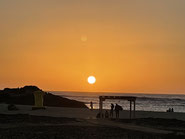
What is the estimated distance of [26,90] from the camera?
69938mm

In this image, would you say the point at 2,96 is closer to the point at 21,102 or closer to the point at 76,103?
the point at 21,102

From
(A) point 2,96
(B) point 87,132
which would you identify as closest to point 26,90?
(A) point 2,96

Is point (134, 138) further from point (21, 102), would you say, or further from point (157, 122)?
point (21, 102)

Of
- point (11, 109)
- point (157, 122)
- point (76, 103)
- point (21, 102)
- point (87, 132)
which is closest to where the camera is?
point (87, 132)

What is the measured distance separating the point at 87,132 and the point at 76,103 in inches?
1585

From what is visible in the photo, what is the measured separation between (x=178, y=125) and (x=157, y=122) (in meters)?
2.44

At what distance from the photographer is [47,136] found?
19844 mm

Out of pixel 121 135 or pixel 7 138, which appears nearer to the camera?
pixel 7 138

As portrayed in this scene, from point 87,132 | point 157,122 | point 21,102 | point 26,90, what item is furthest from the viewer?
point 26,90

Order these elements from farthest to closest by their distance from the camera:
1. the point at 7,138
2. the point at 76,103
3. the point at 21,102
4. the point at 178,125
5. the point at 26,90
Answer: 1. the point at 26,90
2. the point at 76,103
3. the point at 21,102
4. the point at 178,125
5. the point at 7,138

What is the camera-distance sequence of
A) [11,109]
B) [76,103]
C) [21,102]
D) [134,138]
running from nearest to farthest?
[134,138] < [11,109] < [21,102] < [76,103]

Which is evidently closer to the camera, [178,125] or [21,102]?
[178,125]

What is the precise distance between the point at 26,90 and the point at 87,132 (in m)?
49.6

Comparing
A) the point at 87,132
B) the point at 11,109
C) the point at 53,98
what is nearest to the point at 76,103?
the point at 53,98
